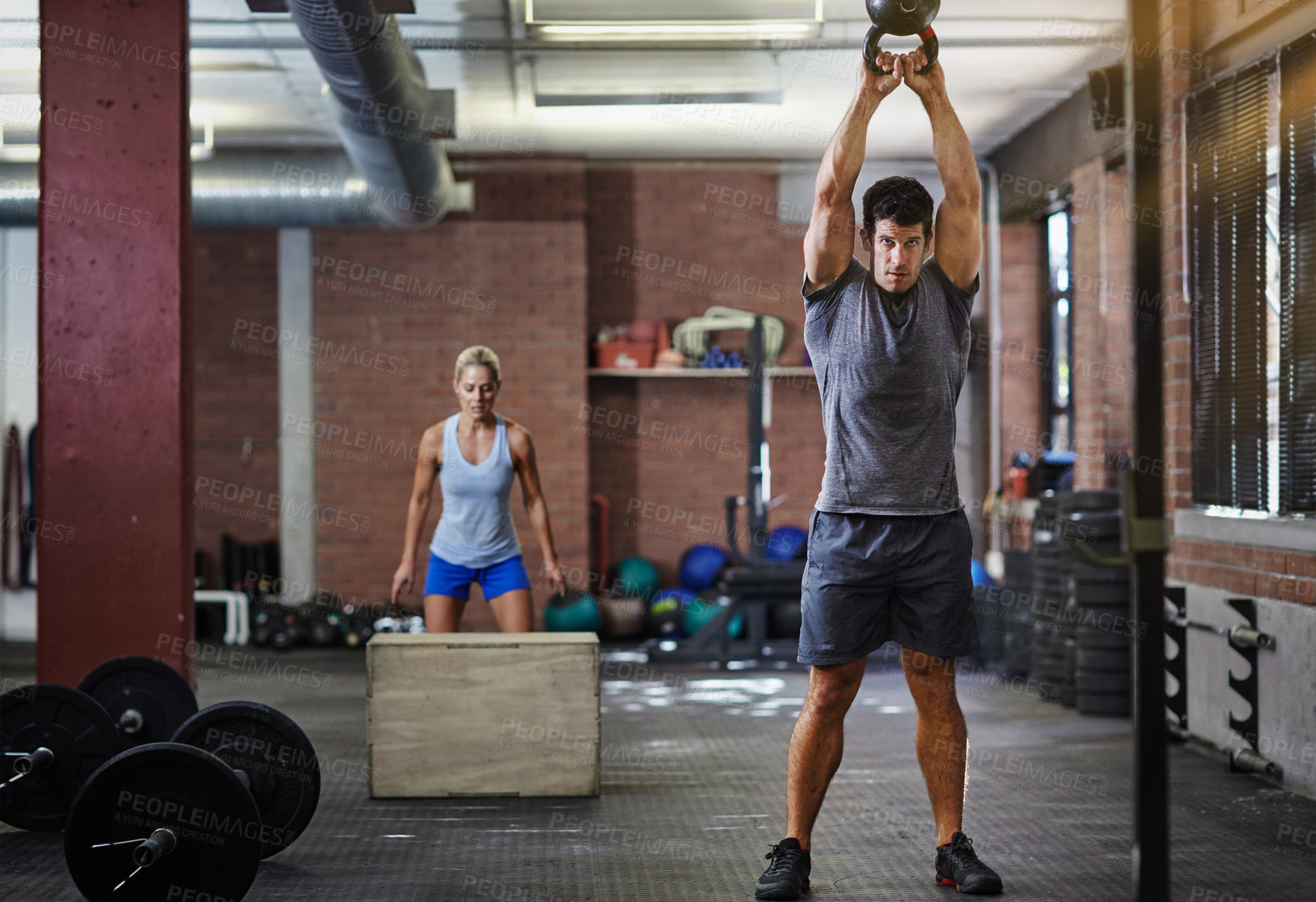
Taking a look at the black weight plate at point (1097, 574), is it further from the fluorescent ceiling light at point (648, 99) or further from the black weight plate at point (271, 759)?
the black weight plate at point (271, 759)

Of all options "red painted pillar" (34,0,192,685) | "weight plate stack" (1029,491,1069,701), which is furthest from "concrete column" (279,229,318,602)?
"weight plate stack" (1029,491,1069,701)

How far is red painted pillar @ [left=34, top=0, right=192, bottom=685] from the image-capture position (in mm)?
4402

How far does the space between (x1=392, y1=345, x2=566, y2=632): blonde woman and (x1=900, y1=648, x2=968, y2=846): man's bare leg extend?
1.73 metres

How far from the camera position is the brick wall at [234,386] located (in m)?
8.85

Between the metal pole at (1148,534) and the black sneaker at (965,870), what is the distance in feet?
3.92

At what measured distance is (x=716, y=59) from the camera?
21.6 feet

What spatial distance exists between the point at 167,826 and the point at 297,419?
6341 millimetres

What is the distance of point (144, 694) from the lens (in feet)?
12.6

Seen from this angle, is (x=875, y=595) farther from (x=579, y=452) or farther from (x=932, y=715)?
(x=579, y=452)

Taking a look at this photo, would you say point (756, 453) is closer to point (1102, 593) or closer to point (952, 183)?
point (1102, 593)

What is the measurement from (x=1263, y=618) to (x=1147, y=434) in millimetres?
2831

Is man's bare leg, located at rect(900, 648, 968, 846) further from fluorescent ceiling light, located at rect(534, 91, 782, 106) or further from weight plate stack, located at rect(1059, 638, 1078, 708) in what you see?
fluorescent ceiling light, located at rect(534, 91, 782, 106)

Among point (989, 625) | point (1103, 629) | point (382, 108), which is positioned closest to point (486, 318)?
point (382, 108)

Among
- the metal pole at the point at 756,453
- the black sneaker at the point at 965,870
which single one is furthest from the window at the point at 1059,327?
the black sneaker at the point at 965,870
